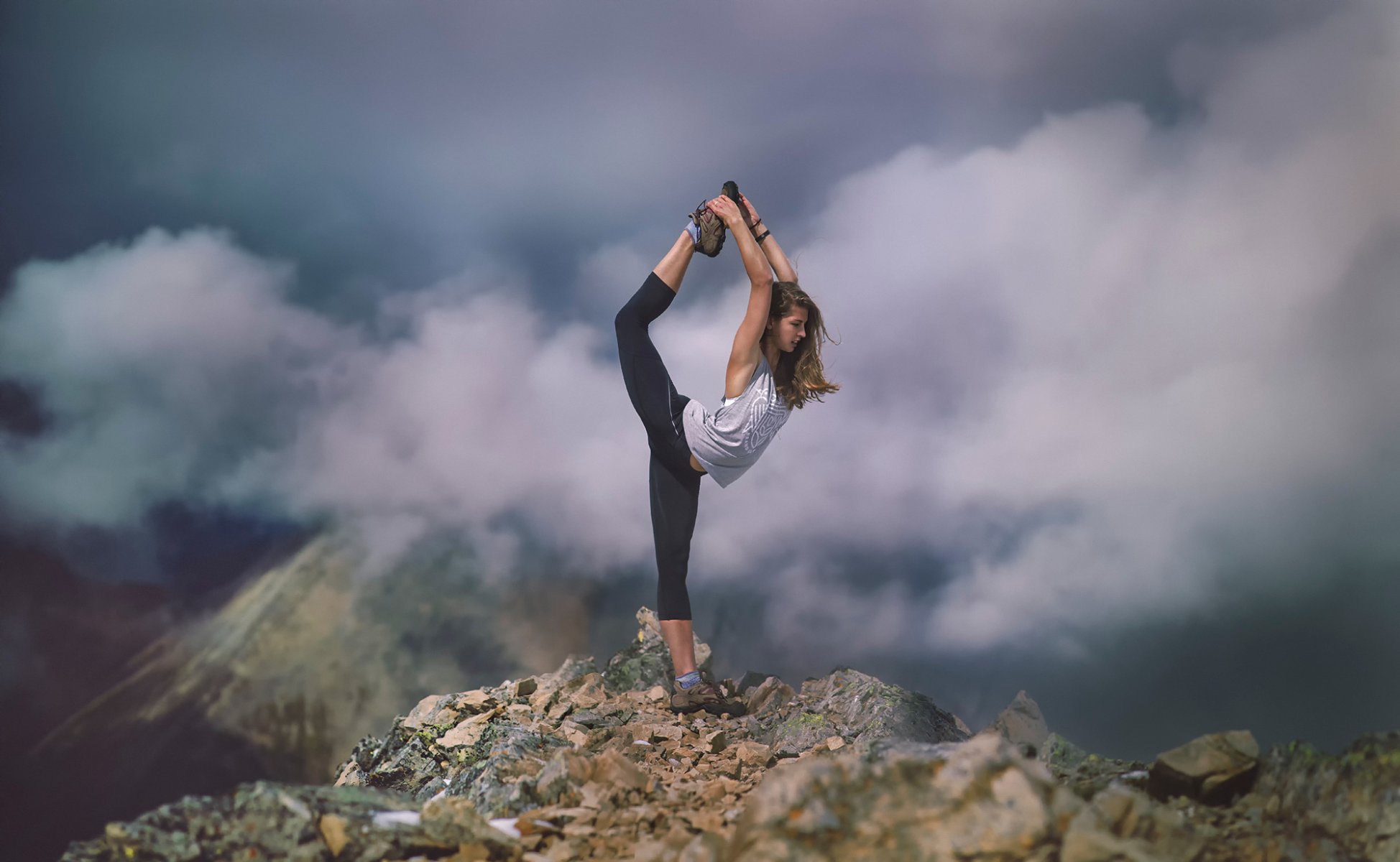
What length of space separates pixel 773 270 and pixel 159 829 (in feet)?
14.8

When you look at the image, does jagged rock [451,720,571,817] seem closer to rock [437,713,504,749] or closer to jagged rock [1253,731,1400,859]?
rock [437,713,504,749]

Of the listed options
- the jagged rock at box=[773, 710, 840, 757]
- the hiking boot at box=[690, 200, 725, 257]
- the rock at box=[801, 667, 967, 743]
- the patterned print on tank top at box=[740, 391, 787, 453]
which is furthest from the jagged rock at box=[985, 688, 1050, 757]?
the hiking boot at box=[690, 200, 725, 257]

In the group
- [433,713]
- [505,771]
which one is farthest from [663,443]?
[433,713]

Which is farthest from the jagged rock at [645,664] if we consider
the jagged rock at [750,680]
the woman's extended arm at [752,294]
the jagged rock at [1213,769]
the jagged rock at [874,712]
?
the jagged rock at [1213,769]

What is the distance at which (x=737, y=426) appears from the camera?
5.18 m

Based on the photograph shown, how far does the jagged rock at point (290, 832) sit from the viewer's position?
263 centimetres

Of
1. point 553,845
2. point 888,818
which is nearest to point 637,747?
point 553,845

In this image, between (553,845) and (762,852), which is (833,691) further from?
(762,852)

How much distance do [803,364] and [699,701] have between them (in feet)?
8.16

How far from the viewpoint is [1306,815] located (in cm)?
263

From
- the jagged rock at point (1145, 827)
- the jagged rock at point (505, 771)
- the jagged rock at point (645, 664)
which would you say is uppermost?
the jagged rock at point (645, 664)

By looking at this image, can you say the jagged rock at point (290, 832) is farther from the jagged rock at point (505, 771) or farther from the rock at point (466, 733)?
the rock at point (466, 733)

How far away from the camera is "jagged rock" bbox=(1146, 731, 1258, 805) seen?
2871mm

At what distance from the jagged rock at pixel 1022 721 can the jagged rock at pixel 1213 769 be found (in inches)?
108
